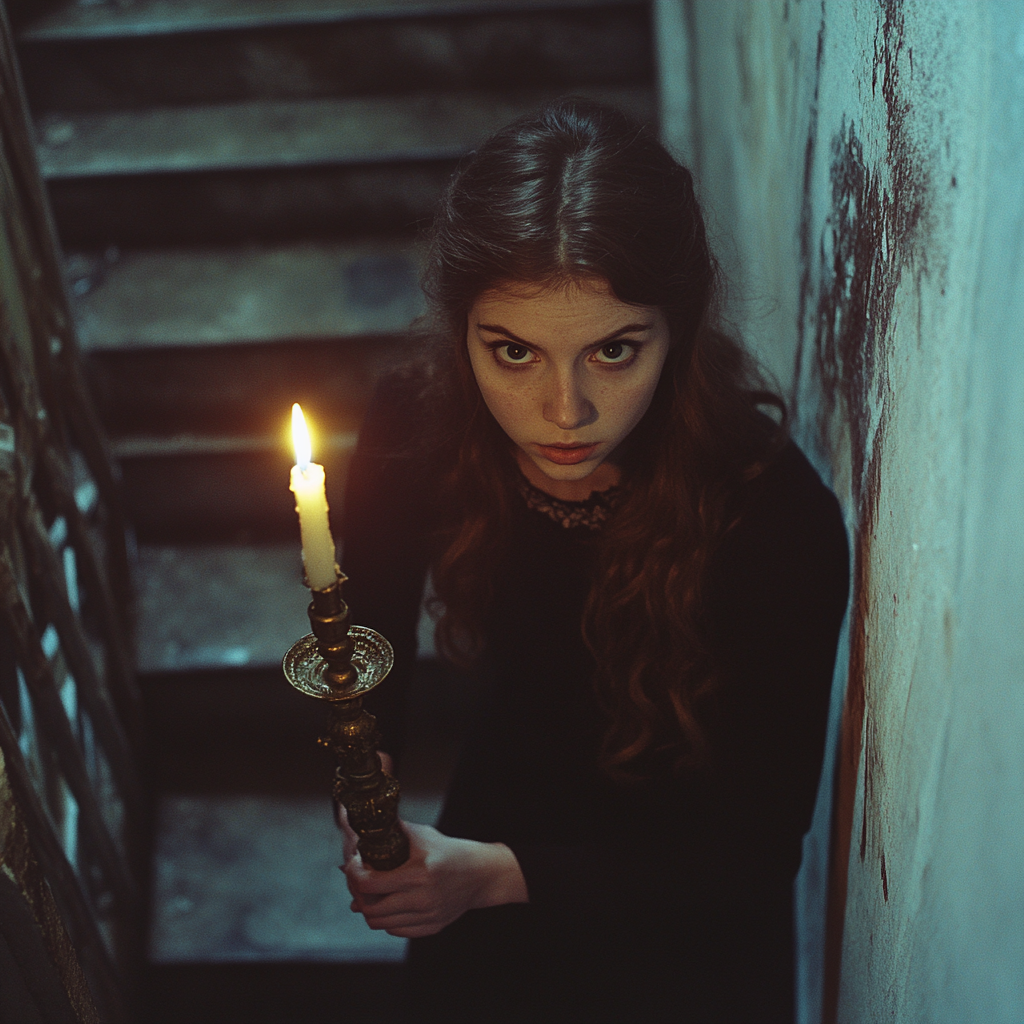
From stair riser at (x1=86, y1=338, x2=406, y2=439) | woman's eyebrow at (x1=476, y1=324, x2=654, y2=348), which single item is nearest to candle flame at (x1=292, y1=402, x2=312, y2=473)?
woman's eyebrow at (x1=476, y1=324, x2=654, y2=348)

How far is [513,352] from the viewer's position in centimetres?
111

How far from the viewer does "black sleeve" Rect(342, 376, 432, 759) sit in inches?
57.6

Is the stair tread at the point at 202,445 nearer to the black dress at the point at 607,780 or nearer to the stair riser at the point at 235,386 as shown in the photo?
the stair riser at the point at 235,386

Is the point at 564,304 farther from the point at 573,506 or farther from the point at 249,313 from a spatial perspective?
the point at 249,313

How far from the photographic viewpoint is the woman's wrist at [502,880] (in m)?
1.30

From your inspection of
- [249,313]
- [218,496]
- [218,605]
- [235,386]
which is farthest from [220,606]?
[249,313]

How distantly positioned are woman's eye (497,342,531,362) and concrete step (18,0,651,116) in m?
1.97

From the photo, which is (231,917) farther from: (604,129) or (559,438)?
(604,129)

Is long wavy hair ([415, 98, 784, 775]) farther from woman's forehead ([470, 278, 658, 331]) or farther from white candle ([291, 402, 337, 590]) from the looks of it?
white candle ([291, 402, 337, 590])

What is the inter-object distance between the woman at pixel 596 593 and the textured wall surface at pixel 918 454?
112 millimetres

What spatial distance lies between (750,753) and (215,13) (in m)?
2.62

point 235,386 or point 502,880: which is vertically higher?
point 235,386

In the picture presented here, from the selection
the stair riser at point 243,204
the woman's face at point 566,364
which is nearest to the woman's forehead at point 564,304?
the woman's face at point 566,364

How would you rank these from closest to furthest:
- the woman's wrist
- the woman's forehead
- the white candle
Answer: the white candle → the woman's forehead → the woman's wrist
